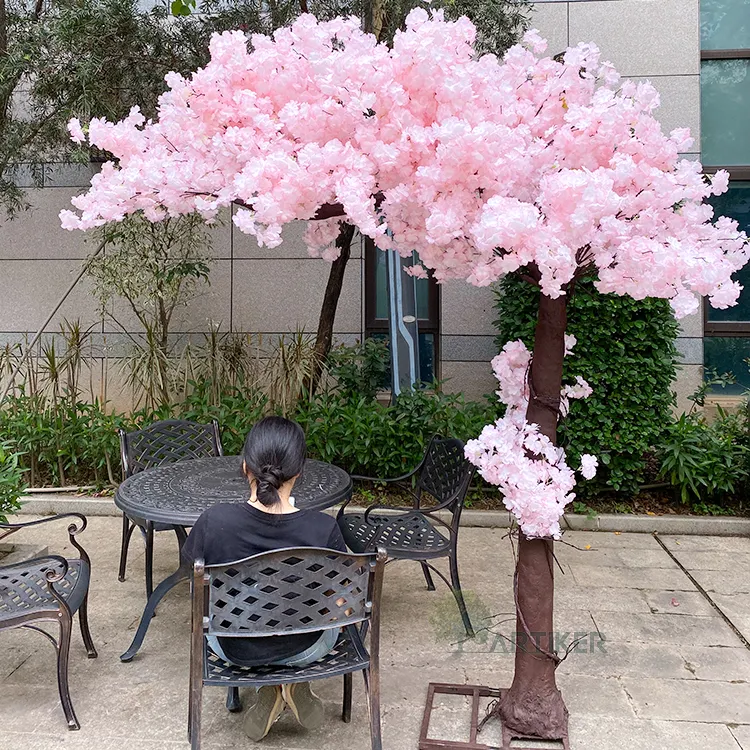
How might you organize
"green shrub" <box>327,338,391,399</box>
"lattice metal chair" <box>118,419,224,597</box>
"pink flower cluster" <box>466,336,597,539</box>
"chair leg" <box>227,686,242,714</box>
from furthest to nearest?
1. "green shrub" <box>327,338,391,399</box>
2. "lattice metal chair" <box>118,419,224,597</box>
3. "chair leg" <box>227,686,242,714</box>
4. "pink flower cluster" <box>466,336,597,539</box>

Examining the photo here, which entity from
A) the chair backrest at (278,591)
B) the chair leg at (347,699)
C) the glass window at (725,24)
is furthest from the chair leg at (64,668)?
the glass window at (725,24)

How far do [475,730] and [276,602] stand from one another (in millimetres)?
989

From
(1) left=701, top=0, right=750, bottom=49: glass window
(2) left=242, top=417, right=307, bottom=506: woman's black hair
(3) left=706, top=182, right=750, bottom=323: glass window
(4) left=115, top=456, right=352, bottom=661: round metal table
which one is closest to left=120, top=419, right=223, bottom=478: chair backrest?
(4) left=115, top=456, right=352, bottom=661: round metal table

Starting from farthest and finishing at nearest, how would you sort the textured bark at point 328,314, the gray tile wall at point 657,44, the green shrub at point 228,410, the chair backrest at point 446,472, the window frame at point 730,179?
the window frame at point 730,179 < the gray tile wall at point 657,44 < the textured bark at point 328,314 < the green shrub at point 228,410 < the chair backrest at point 446,472

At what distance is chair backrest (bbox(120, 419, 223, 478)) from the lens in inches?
166

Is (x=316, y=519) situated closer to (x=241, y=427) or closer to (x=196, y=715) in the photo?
(x=196, y=715)

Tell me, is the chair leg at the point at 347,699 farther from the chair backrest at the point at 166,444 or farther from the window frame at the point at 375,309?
the window frame at the point at 375,309

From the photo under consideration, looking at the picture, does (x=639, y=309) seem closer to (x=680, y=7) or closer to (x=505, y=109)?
(x=505, y=109)

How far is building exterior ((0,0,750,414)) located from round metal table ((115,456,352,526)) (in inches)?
141

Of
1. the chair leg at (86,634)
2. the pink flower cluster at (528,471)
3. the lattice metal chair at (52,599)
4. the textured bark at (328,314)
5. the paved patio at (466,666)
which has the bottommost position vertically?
the paved patio at (466,666)

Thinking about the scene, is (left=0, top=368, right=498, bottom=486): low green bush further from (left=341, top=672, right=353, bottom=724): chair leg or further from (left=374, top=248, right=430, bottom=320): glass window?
(left=341, top=672, right=353, bottom=724): chair leg

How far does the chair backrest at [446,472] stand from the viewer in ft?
11.5

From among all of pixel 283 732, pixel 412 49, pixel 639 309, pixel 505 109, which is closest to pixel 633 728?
pixel 283 732

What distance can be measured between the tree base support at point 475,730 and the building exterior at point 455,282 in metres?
4.54
